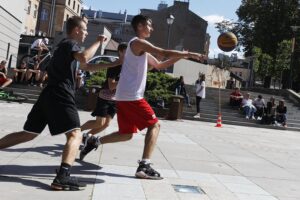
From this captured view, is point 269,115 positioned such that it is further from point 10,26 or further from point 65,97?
point 65,97

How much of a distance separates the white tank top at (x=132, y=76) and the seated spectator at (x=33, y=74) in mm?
14173

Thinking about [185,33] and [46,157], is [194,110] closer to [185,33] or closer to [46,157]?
[46,157]

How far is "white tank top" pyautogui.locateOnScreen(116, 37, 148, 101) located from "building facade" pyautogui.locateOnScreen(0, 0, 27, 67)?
1788cm

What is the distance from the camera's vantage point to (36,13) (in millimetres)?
66688

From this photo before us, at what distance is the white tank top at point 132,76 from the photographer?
5.89 m

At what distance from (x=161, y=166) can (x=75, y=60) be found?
7.78ft

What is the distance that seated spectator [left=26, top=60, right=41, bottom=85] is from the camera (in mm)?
19828

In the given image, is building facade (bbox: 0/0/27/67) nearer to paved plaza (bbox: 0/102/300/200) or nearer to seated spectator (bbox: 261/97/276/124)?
seated spectator (bbox: 261/97/276/124)

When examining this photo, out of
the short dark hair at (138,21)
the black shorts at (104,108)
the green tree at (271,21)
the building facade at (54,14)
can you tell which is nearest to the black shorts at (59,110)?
the short dark hair at (138,21)

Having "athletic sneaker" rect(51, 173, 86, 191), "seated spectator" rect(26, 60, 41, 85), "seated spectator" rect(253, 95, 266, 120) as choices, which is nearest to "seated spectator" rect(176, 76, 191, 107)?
"seated spectator" rect(253, 95, 266, 120)

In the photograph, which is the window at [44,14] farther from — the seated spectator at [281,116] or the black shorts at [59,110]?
the black shorts at [59,110]

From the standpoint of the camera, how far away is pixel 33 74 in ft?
66.7

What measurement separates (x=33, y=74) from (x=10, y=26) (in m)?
5.19

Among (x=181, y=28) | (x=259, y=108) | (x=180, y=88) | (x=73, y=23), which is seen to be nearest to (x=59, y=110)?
(x=73, y=23)
